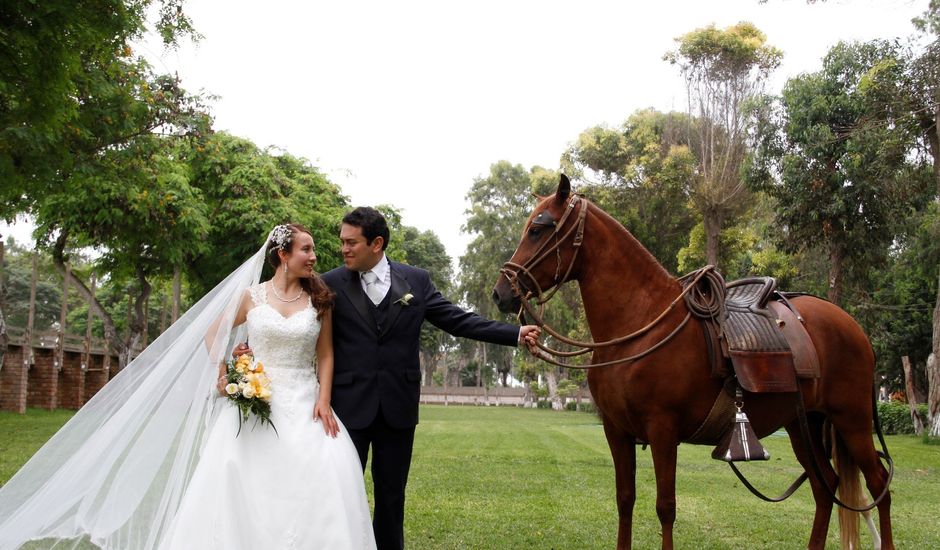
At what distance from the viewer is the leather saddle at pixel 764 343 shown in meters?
5.70

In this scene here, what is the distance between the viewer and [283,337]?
17.1 feet

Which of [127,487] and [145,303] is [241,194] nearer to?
[145,303]

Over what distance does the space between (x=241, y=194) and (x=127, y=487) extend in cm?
2127

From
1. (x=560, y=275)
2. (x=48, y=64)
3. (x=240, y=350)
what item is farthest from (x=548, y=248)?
(x=48, y=64)

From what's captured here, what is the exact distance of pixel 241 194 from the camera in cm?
2547

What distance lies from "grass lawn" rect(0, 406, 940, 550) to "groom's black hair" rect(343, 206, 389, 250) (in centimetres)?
375

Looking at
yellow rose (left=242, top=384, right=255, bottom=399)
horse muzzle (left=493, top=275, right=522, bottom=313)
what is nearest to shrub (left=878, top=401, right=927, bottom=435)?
horse muzzle (left=493, top=275, right=522, bottom=313)

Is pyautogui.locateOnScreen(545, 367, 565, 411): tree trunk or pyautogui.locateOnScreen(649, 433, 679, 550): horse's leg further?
pyautogui.locateOnScreen(545, 367, 565, 411): tree trunk

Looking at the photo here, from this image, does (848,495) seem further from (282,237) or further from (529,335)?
(282,237)

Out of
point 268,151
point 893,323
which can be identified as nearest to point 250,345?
point 268,151

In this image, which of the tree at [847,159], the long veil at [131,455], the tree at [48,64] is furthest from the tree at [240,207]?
the long veil at [131,455]

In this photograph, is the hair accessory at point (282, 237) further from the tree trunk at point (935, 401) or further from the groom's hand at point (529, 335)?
the tree trunk at point (935, 401)

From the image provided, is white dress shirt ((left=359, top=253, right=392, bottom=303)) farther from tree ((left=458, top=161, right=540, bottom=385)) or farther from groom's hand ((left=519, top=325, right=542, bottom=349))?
tree ((left=458, top=161, right=540, bottom=385))

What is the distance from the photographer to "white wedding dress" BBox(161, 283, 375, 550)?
4.62 meters
